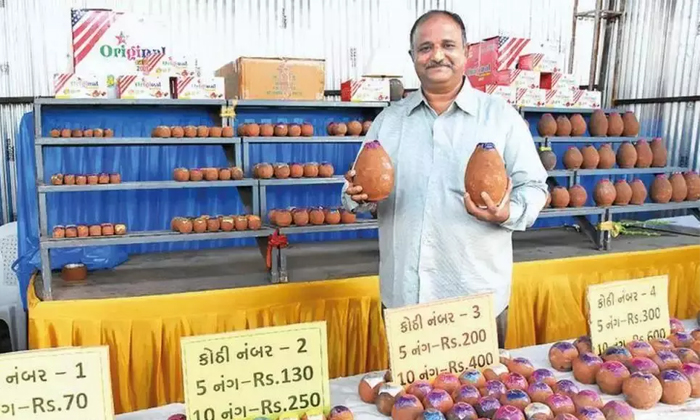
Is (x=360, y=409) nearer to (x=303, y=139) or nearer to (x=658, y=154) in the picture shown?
(x=303, y=139)

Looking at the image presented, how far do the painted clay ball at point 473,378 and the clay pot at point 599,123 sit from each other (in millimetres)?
3489

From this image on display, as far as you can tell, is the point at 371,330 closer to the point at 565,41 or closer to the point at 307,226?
the point at 307,226

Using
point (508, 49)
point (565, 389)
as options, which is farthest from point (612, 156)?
point (565, 389)

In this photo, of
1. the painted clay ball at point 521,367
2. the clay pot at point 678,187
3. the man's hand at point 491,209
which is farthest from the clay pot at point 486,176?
the clay pot at point 678,187

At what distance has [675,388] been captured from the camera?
127cm

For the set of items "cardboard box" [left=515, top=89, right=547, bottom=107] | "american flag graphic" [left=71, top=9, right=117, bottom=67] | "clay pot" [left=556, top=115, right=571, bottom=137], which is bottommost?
"clay pot" [left=556, top=115, right=571, bottom=137]

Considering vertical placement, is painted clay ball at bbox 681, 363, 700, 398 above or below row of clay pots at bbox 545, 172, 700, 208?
below

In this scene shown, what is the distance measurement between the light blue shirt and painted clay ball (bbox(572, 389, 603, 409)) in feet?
1.87

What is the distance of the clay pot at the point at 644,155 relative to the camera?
418 cm

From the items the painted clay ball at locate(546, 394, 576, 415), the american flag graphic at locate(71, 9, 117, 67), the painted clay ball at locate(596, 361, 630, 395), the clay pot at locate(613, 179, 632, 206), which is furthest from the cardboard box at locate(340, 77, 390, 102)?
the painted clay ball at locate(546, 394, 576, 415)

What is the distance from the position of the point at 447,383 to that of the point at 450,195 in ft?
2.12

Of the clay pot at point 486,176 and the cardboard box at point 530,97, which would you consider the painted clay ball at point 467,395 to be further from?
the cardboard box at point 530,97

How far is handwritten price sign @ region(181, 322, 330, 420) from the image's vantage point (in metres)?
1.13

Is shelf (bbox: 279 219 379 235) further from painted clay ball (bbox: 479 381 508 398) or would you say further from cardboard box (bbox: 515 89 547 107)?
painted clay ball (bbox: 479 381 508 398)
